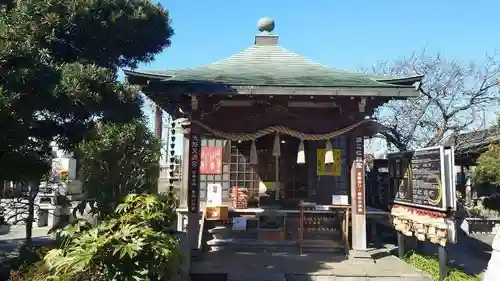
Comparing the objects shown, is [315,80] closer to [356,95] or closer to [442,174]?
[356,95]

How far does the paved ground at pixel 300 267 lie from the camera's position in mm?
8328

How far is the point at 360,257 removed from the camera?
31.8ft

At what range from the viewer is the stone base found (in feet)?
31.6

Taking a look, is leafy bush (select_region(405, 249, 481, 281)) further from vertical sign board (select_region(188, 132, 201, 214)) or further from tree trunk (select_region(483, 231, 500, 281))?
vertical sign board (select_region(188, 132, 201, 214))

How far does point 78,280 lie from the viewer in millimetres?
5012

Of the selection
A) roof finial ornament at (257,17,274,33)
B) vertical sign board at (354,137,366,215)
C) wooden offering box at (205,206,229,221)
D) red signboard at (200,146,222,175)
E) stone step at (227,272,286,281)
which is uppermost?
roof finial ornament at (257,17,274,33)

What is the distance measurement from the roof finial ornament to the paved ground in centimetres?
736

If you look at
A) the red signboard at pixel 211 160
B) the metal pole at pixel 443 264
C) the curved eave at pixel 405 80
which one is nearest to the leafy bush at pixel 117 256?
the metal pole at pixel 443 264

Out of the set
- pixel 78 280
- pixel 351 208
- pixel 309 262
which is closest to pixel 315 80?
pixel 351 208

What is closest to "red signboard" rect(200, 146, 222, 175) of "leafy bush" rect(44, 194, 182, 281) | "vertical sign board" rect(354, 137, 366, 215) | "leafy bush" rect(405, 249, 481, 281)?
"vertical sign board" rect(354, 137, 366, 215)

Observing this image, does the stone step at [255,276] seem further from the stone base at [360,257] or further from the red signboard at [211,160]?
the red signboard at [211,160]

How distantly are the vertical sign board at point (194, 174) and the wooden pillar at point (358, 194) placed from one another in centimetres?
381

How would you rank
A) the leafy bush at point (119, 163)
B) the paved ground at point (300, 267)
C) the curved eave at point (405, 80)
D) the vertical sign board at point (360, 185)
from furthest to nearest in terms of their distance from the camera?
1. the leafy bush at point (119, 163)
2. the curved eave at point (405, 80)
3. the vertical sign board at point (360, 185)
4. the paved ground at point (300, 267)

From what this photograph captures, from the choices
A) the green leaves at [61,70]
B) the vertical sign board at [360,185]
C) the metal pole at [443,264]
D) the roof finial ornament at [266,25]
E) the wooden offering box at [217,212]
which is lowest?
the metal pole at [443,264]
